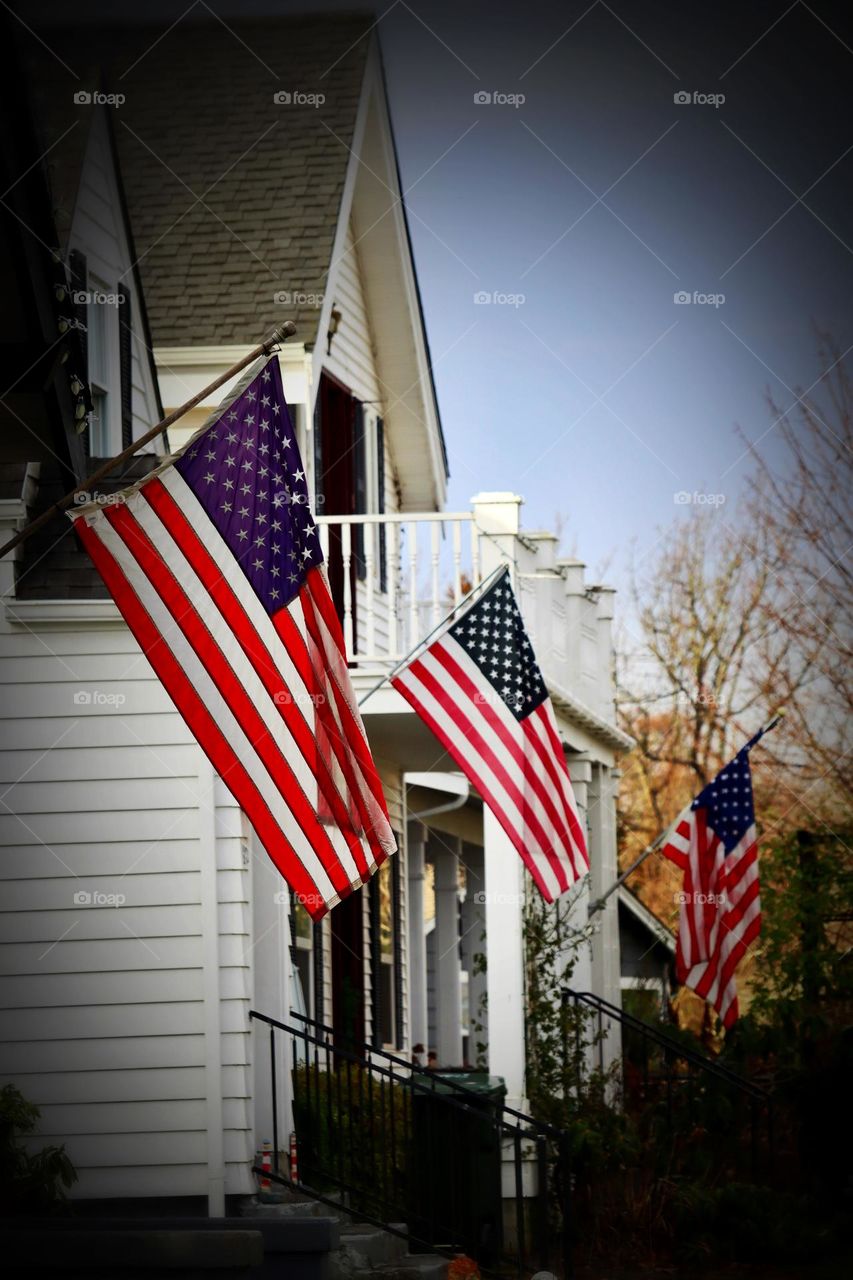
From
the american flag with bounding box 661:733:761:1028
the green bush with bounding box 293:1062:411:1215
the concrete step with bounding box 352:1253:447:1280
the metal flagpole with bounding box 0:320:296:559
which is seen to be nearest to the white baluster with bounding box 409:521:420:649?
the american flag with bounding box 661:733:761:1028

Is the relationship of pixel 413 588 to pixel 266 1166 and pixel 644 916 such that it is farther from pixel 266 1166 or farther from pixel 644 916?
pixel 644 916

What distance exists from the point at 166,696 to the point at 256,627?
3.35m

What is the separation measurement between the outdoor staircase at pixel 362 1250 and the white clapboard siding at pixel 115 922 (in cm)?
41

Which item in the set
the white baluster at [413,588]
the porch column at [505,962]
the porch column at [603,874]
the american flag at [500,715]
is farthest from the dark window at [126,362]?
the porch column at [603,874]

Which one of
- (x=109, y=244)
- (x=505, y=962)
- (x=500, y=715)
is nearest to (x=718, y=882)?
(x=505, y=962)

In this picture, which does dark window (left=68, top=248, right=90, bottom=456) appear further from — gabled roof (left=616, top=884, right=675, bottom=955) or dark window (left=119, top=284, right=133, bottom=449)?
gabled roof (left=616, top=884, right=675, bottom=955)

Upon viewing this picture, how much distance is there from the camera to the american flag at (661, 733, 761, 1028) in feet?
48.9

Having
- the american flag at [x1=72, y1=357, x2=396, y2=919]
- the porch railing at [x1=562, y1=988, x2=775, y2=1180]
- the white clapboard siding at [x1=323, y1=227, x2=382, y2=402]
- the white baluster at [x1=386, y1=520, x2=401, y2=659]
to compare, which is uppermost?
the white clapboard siding at [x1=323, y1=227, x2=382, y2=402]

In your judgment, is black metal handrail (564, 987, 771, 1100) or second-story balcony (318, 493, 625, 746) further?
black metal handrail (564, 987, 771, 1100)

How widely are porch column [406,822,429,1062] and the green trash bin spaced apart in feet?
19.9

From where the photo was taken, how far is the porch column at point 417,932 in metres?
19.2

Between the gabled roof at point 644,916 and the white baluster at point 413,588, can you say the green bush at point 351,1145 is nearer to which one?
the white baluster at point 413,588

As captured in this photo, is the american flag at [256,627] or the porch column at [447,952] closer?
the american flag at [256,627]

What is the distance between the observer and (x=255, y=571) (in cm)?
724
